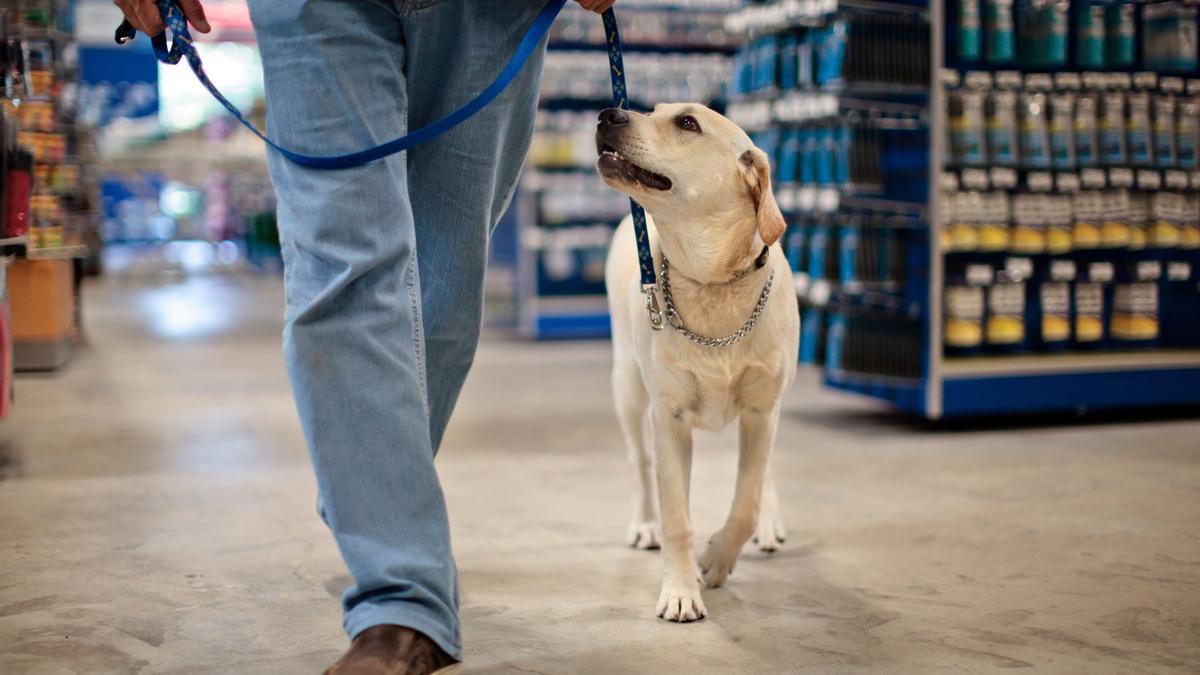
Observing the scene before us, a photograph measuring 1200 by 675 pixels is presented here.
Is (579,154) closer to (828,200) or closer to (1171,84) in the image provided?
(828,200)

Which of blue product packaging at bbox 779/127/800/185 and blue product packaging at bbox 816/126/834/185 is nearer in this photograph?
blue product packaging at bbox 816/126/834/185

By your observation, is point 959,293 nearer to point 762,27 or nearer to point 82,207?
point 762,27

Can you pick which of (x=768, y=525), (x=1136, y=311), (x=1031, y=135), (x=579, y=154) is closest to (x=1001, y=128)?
(x=1031, y=135)

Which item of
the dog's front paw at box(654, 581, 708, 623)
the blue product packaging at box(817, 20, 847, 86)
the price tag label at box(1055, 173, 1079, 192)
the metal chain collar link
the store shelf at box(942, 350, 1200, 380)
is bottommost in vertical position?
the dog's front paw at box(654, 581, 708, 623)

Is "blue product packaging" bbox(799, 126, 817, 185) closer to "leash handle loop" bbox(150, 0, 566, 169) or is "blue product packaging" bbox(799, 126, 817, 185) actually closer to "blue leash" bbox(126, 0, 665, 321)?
"blue leash" bbox(126, 0, 665, 321)

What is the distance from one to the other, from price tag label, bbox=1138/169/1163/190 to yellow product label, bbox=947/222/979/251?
2.48ft

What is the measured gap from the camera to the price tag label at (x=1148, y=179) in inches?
182

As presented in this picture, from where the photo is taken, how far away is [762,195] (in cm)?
218

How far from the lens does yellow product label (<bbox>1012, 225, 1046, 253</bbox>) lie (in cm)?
451

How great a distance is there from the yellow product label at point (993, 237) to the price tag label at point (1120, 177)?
483mm

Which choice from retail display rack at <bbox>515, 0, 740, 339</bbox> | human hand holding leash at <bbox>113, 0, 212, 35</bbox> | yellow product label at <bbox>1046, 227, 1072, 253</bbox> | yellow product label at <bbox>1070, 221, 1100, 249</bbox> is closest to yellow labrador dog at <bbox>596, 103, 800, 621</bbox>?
human hand holding leash at <bbox>113, 0, 212, 35</bbox>

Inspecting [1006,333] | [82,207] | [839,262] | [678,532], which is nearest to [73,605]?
[678,532]

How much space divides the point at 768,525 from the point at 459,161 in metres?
1.20

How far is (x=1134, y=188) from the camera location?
4719mm
